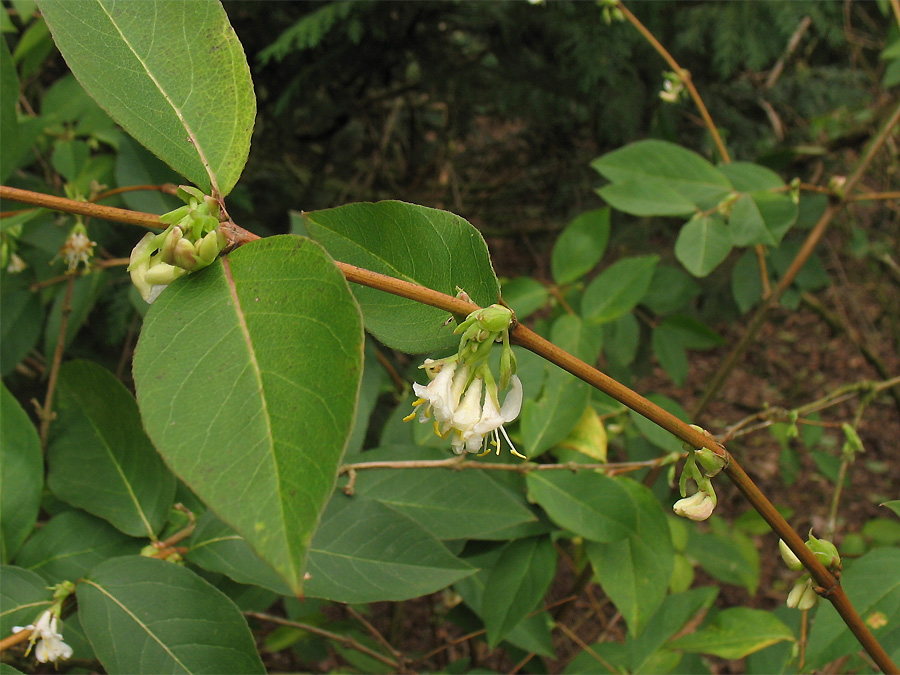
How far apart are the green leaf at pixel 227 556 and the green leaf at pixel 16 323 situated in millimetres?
837

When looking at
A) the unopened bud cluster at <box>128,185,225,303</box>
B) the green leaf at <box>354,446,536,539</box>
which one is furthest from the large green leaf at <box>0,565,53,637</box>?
the unopened bud cluster at <box>128,185,225,303</box>

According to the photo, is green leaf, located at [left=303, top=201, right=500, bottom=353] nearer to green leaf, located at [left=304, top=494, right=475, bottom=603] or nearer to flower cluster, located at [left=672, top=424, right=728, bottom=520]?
flower cluster, located at [left=672, top=424, right=728, bottom=520]

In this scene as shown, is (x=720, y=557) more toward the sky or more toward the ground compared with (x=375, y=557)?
more toward the ground

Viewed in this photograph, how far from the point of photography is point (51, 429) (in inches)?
44.4

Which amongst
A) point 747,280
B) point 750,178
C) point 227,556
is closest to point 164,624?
point 227,556

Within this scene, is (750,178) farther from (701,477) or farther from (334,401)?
(334,401)

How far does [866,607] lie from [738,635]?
0.33 m

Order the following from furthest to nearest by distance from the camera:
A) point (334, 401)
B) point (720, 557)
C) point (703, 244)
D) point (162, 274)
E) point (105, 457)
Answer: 1. point (720, 557)
2. point (703, 244)
3. point (105, 457)
4. point (162, 274)
5. point (334, 401)

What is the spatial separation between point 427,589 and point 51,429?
706 millimetres

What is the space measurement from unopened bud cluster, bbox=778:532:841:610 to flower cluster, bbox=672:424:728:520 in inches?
5.1

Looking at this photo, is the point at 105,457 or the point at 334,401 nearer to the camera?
the point at 334,401

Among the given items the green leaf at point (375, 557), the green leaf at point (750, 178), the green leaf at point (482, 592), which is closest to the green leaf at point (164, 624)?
the green leaf at point (375, 557)

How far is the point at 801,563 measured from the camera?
715 mm

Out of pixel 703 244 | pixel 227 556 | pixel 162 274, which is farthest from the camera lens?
pixel 703 244
